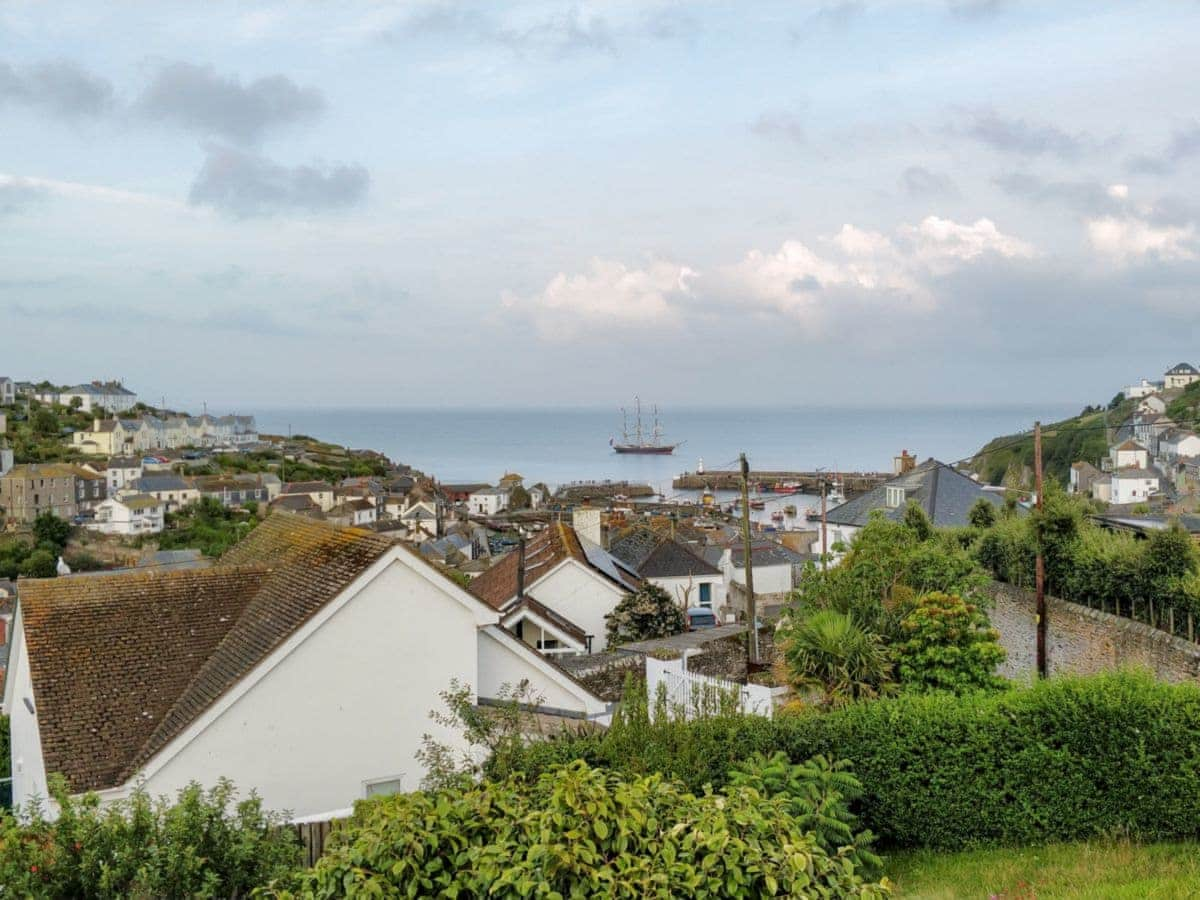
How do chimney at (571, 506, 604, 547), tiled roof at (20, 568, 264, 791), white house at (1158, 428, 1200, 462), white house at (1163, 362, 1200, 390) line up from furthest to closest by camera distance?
white house at (1163, 362, 1200, 390), white house at (1158, 428, 1200, 462), chimney at (571, 506, 604, 547), tiled roof at (20, 568, 264, 791)

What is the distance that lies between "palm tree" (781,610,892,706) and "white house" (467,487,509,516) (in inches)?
4860

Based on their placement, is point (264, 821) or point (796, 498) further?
point (796, 498)

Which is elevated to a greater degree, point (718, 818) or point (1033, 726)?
point (718, 818)

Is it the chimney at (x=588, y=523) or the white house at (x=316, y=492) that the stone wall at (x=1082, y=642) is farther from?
the white house at (x=316, y=492)

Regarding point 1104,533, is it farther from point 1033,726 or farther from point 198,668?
point 198,668

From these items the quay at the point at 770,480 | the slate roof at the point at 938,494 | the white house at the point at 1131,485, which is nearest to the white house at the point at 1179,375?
the quay at the point at 770,480

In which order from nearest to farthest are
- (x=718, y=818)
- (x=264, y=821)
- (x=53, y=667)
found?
(x=718, y=818) < (x=264, y=821) < (x=53, y=667)

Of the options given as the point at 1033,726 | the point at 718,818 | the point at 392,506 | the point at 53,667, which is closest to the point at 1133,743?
the point at 1033,726

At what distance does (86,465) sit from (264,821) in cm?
16809

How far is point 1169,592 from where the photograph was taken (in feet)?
49.0

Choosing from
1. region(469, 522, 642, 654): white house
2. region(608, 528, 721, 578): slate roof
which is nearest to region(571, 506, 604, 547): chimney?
region(608, 528, 721, 578): slate roof

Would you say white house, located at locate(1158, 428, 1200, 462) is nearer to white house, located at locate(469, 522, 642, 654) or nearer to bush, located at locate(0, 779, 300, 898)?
white house, located at locate(469, 522, 642, 654)

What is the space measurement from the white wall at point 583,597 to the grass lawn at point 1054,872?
22204 millimetres

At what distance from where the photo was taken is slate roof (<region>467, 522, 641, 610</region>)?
29455 millimetres
